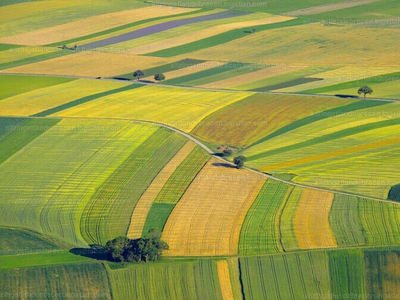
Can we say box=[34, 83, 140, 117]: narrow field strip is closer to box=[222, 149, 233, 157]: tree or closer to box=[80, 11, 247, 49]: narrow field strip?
box=[80, 11, 247, 49]: narrow field strip

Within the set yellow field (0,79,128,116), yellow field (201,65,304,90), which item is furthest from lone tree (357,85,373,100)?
yellow field (0,79,128,116)

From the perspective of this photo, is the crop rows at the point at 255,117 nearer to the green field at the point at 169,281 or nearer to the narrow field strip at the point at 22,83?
the narrow field strip at the point at 22,83

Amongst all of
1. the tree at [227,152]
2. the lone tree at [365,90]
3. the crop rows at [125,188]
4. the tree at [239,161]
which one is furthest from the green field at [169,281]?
the lone tree at [365,90]

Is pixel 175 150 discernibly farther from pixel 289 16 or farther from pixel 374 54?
pixel 289 16

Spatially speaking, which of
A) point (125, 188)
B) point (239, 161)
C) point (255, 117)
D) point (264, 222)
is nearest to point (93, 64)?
point (255, 117)

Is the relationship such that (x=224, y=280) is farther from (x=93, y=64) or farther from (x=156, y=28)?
(x=156, y=28)
